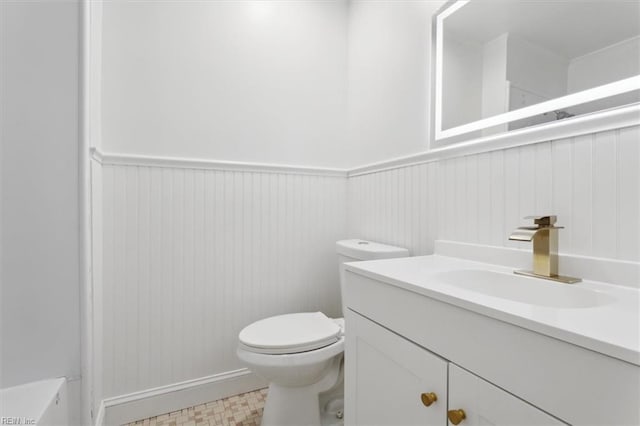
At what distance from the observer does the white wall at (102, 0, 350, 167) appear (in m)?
1.32

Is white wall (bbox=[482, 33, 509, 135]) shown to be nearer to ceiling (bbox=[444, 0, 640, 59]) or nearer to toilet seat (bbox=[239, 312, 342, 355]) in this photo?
ceiling (bbox=[444, 0, 640, 59])

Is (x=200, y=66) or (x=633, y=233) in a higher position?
(x=200, y=66)

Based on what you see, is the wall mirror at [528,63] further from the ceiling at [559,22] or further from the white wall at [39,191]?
the white wall at [39,191]

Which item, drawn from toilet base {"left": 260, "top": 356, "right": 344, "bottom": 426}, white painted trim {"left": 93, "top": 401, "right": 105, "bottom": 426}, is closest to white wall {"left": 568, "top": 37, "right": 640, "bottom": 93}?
toilet base {"left": 260, "top": 356, "right": 344, "bottom": 426}

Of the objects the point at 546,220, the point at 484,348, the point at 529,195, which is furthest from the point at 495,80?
the point at 484,348

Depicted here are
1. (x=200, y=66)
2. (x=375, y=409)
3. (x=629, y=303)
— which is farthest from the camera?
(x=200, y=66)

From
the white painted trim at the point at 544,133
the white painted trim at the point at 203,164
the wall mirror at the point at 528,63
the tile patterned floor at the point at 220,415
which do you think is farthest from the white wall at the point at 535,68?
the tile patterned floor at the point at 220,415

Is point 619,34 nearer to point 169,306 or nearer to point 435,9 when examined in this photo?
point 435,9

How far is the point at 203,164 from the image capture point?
1449 mm

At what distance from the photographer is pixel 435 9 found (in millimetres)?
1234

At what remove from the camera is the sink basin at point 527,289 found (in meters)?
0.68

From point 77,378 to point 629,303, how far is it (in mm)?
1211

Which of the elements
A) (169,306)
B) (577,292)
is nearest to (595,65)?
(577,292)

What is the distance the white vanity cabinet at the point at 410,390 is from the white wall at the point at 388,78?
2.78ft
